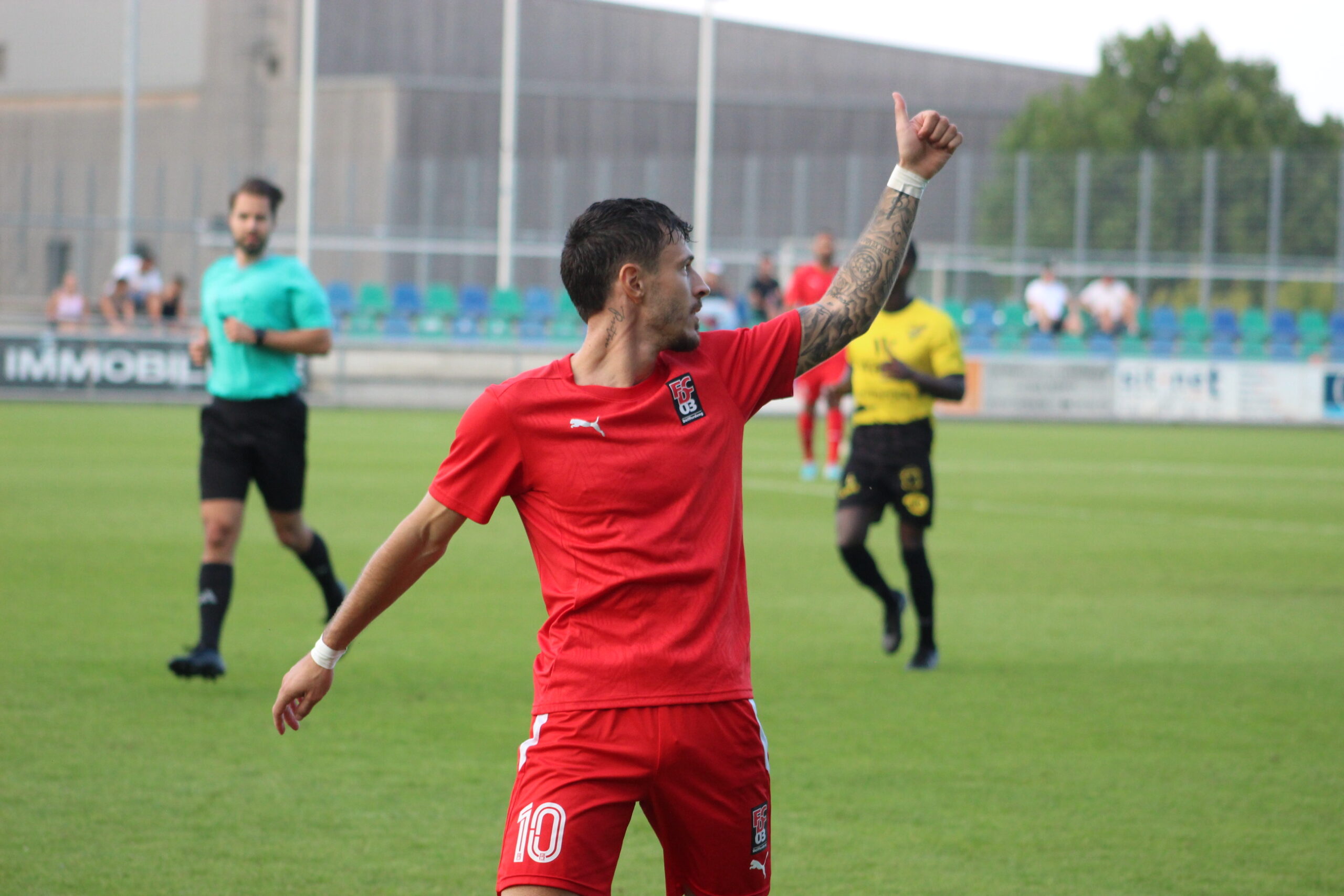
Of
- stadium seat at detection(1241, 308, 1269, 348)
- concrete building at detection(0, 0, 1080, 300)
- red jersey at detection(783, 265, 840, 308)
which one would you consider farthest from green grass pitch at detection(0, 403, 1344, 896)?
concrete building at detection(0, 0, 1080, 300)

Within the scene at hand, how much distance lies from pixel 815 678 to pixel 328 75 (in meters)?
43.0

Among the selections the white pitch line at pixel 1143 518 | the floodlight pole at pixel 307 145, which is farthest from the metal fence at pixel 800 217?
the white pitch line at pixel 1143 518

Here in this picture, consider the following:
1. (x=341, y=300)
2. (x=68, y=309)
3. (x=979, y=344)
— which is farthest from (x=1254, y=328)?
(x=68, y=309)

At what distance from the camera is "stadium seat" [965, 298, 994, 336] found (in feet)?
110

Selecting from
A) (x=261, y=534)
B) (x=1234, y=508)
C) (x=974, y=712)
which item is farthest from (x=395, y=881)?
(x=1234, y=508)

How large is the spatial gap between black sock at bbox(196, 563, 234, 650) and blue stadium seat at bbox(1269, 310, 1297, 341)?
97.1 feet

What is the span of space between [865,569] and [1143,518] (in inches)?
296

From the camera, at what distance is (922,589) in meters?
8.08

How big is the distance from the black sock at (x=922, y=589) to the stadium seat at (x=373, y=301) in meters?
27.2

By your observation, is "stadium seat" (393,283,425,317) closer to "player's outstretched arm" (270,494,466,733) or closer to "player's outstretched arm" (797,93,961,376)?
"player's outstretched arm" (797,93,961,376)

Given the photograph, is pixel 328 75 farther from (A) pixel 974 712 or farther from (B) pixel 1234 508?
(A) pixel 974 712

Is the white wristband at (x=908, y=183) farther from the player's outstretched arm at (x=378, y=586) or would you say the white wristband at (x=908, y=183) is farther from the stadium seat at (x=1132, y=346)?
the stadium seat at (x=1132, y=346)

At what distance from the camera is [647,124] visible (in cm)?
4891

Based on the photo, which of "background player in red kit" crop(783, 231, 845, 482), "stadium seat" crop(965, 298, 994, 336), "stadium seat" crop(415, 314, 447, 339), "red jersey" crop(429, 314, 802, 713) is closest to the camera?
"red jersey" crop(429, 314, 802, 713)
